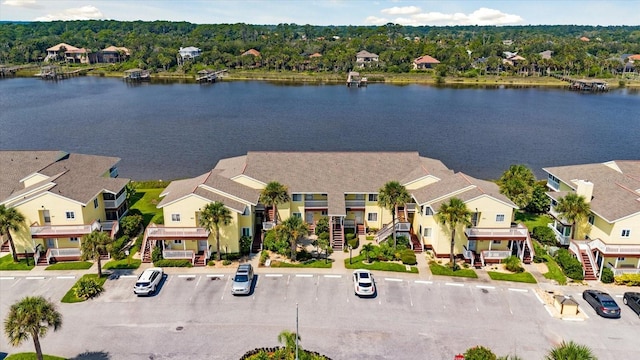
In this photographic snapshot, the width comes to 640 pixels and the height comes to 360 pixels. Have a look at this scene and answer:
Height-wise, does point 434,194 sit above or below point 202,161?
above

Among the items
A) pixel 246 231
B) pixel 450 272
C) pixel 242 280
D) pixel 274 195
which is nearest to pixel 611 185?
pixel 450 272

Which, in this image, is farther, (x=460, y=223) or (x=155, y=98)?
(x=155, y=98)

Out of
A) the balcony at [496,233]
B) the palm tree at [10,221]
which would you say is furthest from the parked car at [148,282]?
the balcony at [496,233]

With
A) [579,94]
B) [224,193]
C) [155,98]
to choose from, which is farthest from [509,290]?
[579,94]

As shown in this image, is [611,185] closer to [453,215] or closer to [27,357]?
[453,215]

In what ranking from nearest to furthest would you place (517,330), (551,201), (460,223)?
(517,330) → (460,223) → (551,201)

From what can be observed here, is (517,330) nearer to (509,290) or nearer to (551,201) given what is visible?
(509,290)

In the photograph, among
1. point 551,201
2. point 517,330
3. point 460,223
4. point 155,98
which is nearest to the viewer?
point 517,330

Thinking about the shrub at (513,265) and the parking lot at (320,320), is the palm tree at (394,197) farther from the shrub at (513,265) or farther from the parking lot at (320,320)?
the shrub at (513,265)
